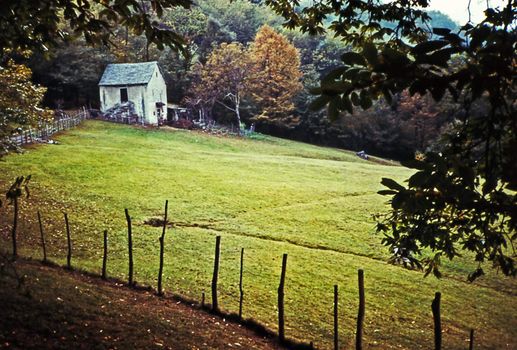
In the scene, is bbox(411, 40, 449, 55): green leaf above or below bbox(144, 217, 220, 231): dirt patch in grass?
above

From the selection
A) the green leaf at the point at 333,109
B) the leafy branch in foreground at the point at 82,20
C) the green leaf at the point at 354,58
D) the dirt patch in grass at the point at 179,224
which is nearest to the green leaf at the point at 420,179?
the green leaf at the point at 333,109

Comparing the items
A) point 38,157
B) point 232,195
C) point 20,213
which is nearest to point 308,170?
point 232,195

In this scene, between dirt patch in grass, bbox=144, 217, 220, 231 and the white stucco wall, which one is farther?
the white stucco wall

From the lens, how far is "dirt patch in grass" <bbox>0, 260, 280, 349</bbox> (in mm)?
7141

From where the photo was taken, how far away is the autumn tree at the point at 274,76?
57.1m

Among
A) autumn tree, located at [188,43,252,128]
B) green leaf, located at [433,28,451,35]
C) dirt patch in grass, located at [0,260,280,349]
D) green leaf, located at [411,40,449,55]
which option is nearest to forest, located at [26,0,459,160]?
autumn tree, located at [188,43,252,128]

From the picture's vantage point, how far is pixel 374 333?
11.5 m

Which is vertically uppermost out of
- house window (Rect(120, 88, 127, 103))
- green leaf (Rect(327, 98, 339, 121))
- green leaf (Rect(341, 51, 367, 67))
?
house window (Rect(120, 88, 127, 103))

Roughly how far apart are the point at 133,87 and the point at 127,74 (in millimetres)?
1850

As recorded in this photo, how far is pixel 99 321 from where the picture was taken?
8.30 m

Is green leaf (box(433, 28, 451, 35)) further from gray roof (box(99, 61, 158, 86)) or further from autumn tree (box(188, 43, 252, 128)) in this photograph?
autumn tree (box(188, 43, 252, 128))

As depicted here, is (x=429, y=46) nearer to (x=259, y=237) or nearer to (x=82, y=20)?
(x=82, y=20)

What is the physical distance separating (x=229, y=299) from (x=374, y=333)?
412 cm

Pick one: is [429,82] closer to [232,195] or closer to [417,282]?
[417,282]
